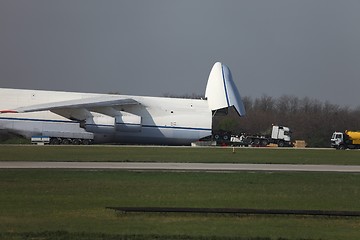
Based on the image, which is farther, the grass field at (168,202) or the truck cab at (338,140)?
the truck cab at (338,140)

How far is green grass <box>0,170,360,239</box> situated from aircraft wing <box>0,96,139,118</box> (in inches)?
1113

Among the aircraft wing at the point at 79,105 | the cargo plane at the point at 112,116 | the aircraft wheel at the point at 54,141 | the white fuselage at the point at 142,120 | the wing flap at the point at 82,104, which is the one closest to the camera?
the wing flap at the point at 82,104

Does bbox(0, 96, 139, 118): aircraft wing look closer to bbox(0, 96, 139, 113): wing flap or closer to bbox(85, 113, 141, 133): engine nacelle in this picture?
Result: bbox(0, 96, 139, 113): wing flap

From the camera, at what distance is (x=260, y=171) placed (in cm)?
2464

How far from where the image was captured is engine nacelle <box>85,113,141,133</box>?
169 ft

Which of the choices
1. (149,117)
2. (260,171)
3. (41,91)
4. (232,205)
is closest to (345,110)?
(149,117)

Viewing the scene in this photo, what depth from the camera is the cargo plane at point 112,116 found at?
52.2 meters

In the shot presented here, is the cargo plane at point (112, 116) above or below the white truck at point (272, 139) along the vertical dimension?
above

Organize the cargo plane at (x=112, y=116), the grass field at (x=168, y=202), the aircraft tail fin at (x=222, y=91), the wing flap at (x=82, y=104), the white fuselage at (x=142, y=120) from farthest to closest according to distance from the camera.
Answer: the aircraft tail fin at (x=222, y=91)
the white fuselage at (x=142, y=120)
the cargo plane at (x=112, y=116)
the wing flap at (x=82, y=104)
the grass field at (x=168, y=202)

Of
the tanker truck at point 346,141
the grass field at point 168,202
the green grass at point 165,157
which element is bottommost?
the grass field at point 168,202

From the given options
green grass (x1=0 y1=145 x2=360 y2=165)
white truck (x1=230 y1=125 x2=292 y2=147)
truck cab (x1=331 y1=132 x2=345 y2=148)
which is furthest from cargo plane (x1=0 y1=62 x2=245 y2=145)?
green grass (x1=0 y1=145 x2=360 y2=165)

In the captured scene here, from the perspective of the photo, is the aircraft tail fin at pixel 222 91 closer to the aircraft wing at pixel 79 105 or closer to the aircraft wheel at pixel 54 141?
the aircraft wing at pixel 79 105

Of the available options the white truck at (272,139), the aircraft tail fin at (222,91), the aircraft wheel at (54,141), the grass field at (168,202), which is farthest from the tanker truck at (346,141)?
the grass field at (168,202)

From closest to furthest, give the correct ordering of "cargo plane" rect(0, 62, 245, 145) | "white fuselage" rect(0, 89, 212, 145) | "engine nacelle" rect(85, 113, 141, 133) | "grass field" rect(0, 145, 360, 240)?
"grass field" rect(0, 145, 360, 240) → "engine nacelle" rect(85, 113, 141, 133) → "cargo plane" rect(0, 62, 245, 145) → "white fuselage" rect(0, 89, 212, 145)
